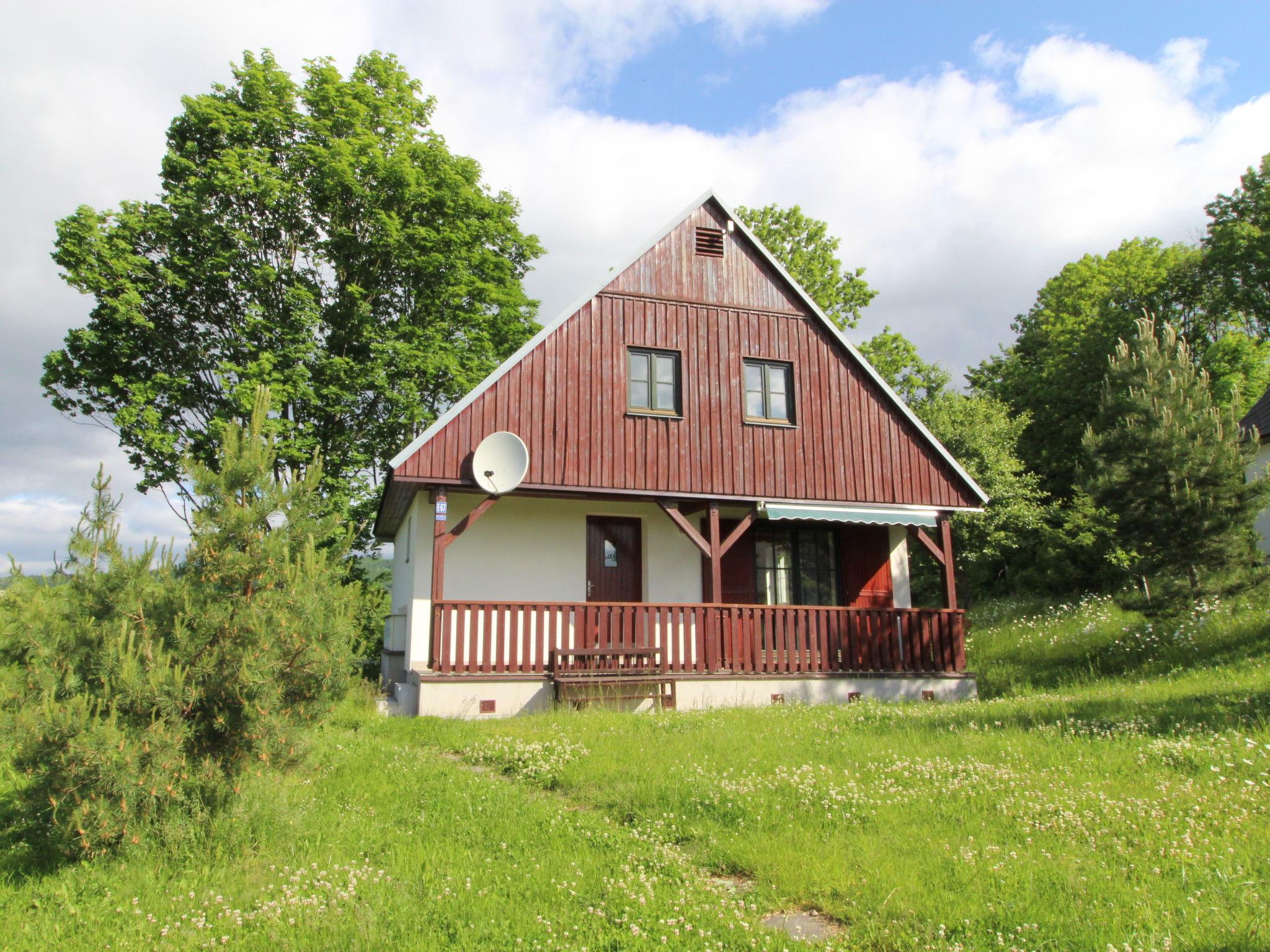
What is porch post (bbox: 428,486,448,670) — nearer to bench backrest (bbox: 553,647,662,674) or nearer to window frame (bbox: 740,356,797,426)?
bench backrest (bbox: 553,647,662,674)

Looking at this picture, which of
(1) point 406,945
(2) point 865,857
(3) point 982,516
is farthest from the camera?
(3) point 982,516

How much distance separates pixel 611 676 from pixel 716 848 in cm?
Result: 668

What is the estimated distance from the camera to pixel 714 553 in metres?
13.0

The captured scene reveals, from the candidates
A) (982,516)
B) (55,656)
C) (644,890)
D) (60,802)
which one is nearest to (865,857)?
(644,890)

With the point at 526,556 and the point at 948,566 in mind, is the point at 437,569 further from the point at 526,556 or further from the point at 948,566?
the point at 948,566

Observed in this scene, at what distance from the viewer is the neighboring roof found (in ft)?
74.2

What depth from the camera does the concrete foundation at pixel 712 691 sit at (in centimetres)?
1124

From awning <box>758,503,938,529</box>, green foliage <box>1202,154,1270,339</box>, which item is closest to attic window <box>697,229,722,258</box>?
awning <box>758,503,938,529</box>

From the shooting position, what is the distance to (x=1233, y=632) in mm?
12539

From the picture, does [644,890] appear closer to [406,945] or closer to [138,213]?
[406,945]

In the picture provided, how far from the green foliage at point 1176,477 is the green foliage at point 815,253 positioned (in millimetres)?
Answer: 11931

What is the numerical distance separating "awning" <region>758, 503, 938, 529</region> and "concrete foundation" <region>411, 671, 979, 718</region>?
240cm

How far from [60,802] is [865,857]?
447 centimetres

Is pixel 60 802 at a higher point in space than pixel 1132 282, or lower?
lower
